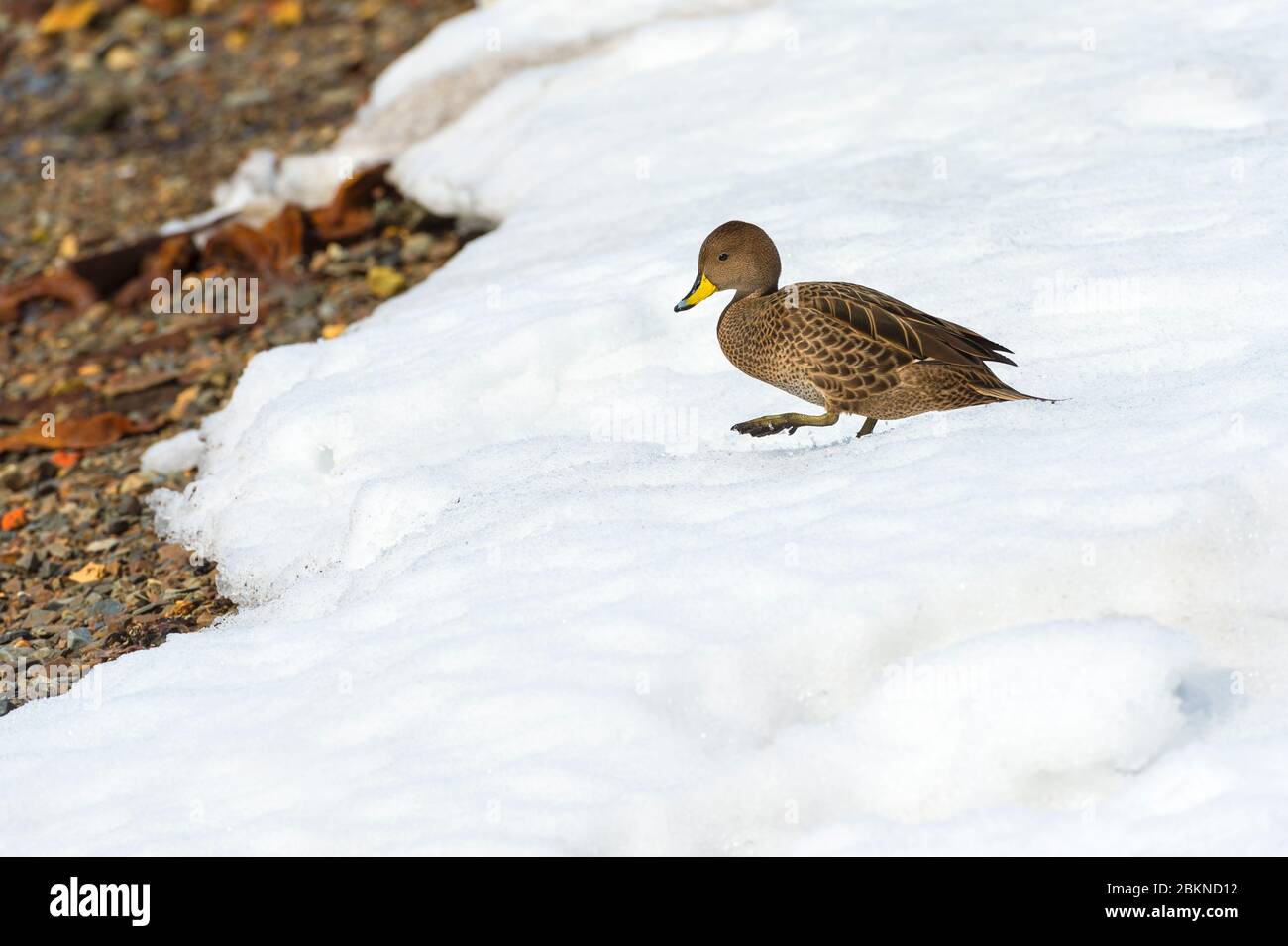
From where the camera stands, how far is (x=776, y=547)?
448 centimetres

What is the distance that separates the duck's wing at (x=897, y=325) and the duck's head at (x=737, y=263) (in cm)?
25

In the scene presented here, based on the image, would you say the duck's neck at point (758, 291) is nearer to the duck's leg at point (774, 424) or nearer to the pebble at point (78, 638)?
the duck's leg at point (774, 424)

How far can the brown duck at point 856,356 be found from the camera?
4926mm

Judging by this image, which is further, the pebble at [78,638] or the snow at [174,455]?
the snow at [174,455]

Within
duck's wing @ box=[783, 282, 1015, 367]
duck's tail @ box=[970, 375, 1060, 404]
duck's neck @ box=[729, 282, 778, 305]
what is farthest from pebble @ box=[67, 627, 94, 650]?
duck's tail @ box=[970, 375, 1060, 404]

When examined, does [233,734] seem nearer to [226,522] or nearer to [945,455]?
[226,522]

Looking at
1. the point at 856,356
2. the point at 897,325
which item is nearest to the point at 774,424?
the point at 856,356

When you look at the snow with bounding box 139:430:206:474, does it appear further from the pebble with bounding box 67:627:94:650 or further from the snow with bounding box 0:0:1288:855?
the pebble with bounding box 67:627:94:650

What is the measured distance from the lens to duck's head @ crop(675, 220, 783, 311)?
17.5 ft

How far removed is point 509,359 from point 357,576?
160 centimetres

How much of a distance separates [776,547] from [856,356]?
2.76 feet

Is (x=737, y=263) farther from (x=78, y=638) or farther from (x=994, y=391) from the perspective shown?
(x=78, y=638)

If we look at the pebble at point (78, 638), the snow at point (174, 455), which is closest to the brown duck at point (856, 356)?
the pebble at point (78, 638)
